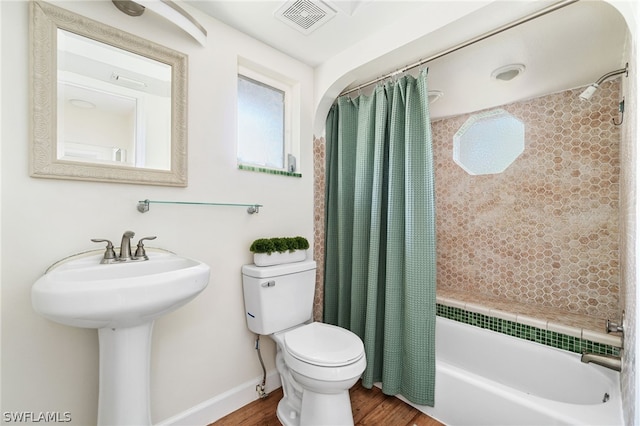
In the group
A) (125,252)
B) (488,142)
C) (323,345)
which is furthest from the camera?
(488,142)

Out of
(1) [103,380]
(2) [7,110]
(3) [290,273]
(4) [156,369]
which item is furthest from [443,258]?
(2) [7,110]

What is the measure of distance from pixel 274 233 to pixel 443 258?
160 centimetres

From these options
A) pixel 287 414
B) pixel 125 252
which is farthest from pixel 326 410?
pixel 125 252

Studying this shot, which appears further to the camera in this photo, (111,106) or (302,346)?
(302,346)

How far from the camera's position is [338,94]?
6.69 feet

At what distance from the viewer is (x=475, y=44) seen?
1.51 meters

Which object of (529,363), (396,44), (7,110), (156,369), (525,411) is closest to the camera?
(7,110)

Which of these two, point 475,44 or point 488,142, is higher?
point 475,44

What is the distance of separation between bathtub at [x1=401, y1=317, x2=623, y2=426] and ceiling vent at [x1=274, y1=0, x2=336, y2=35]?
6.69ft

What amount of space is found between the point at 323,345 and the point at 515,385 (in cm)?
126

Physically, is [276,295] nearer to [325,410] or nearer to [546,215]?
[325,410]

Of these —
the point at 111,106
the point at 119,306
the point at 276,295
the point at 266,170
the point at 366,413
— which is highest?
the point at 111,106

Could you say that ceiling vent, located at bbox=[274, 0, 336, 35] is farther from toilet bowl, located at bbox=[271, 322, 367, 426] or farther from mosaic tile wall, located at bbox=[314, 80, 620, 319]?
toilet bowl, located at bbox=[271, 322, 367, 426]

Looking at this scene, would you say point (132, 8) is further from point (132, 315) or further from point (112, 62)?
point (132, 315)
